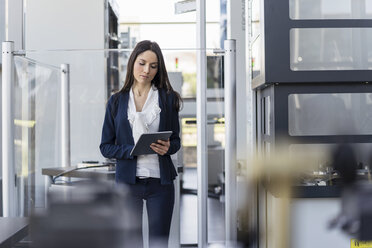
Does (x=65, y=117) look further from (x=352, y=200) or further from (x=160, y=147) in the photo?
(x=352, y=200)

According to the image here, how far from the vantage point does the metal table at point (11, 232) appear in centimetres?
143

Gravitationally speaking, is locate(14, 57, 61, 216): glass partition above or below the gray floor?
above

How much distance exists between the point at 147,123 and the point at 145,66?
0.91 feet

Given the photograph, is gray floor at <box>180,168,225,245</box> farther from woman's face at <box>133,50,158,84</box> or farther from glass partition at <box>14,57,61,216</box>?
glass partition at <box>14,57,61,216</box>

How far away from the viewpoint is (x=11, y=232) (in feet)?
4.95

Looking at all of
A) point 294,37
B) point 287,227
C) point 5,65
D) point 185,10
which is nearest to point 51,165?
point 5,65

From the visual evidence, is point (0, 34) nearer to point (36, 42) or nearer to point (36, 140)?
point (36, 42)

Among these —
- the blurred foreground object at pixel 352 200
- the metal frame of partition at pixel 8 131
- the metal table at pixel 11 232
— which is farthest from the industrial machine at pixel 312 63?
the blurred foreground object at pixel 352 200

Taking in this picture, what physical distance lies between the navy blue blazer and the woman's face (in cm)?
9

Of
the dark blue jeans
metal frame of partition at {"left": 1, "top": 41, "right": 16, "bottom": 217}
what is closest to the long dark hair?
the dark blue jeans

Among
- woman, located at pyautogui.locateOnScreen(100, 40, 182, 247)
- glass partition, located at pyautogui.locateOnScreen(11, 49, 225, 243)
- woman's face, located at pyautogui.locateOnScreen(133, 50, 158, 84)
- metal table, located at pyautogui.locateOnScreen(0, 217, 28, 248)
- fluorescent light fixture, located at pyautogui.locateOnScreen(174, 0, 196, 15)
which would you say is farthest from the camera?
fluorescent light fixture, located at pyautogui.locateOnScreen(174, 0, 196, 15)

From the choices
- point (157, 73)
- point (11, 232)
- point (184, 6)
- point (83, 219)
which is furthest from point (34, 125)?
point (83, 219)

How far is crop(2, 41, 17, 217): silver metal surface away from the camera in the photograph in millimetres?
2969

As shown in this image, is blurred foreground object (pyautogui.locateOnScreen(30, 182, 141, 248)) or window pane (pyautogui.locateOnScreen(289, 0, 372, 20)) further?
window pane (pyautogui.locateOnScreen(289, 0, 372, 20))
